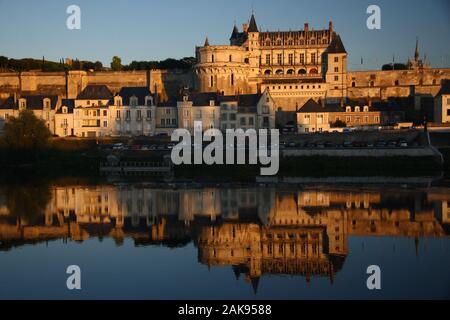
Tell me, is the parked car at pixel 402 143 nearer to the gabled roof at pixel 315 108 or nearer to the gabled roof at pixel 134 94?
the gabled roof at pixel 315 108

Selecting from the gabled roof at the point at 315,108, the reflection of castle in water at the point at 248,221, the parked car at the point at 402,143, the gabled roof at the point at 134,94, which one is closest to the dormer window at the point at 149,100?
the gabled roof at the point at 134,94

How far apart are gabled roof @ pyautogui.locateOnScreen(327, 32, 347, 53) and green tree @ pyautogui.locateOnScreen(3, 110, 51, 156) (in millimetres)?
27505

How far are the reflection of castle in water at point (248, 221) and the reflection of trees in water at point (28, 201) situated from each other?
0.20m

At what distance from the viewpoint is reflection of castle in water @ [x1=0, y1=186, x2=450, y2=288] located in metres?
18.8

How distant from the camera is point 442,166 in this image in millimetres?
37844

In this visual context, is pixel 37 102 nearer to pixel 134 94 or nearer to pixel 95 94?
pixel 95 94

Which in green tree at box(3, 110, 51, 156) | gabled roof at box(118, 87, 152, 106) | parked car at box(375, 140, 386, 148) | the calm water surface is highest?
gabled roof at box(118, 87, 152, 106)

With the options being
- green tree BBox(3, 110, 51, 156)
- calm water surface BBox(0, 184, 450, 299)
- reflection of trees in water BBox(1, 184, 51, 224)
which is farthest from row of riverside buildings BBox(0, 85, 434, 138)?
calm water surface BBox(0, 184, 450, 299)

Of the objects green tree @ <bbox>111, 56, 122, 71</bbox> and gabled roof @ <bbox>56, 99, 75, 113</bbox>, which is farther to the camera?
green tree @ <bbox>111, 56, 122, 71</bbox>

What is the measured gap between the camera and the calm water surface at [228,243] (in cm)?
1557

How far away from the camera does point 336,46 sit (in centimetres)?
5978

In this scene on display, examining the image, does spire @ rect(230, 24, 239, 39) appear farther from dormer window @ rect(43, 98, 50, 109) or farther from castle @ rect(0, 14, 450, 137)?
dormer window @ rect(43, 98, 50, 109)

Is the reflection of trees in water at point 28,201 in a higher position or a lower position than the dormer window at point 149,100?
lower
